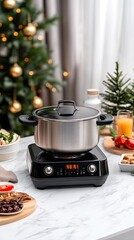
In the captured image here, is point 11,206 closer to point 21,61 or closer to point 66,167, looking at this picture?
point 66,167

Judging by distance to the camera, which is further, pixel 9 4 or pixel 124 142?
pixel 9 4

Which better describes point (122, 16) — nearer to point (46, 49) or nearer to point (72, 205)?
point (46, 49)

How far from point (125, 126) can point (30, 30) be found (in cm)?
167

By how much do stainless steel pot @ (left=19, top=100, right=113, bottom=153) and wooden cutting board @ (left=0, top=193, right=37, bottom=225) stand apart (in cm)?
23

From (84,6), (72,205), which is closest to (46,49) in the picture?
(84,6)

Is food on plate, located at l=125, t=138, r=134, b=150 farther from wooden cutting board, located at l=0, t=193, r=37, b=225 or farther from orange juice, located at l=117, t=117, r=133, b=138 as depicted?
wooden cutting board, located at l=0, t=193, r=37, b=225

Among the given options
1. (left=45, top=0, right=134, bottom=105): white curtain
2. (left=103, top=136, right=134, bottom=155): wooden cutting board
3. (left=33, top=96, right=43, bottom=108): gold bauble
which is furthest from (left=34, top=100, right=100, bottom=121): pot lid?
(left=33, top=96, right=43, bottom=108): gold bauble

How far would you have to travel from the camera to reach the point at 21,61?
3.74 metres

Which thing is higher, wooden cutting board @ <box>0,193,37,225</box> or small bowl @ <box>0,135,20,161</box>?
small bowl @ <box>0,135,20,161</box>

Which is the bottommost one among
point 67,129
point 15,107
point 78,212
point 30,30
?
point 15,107

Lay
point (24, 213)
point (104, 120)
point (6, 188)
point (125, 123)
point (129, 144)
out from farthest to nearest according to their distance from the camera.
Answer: point (125, 123), point (129, 144), point (104, 120), point (6, 188), point (24, 213)

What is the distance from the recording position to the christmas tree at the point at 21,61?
12.0 feet

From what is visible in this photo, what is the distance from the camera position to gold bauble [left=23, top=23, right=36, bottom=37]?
363cm

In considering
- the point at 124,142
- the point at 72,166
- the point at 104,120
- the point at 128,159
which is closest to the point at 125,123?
the point at 124,142
